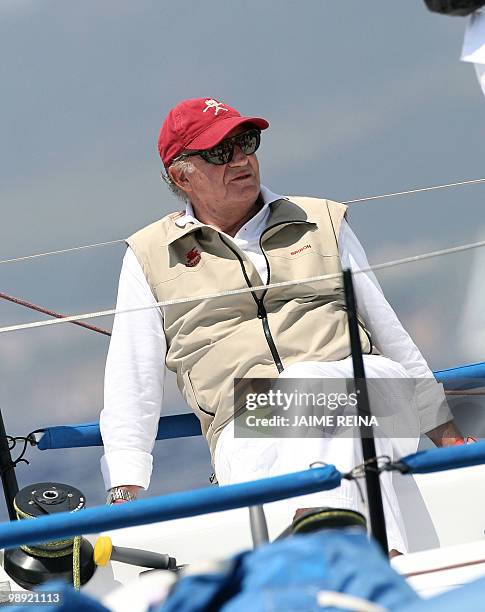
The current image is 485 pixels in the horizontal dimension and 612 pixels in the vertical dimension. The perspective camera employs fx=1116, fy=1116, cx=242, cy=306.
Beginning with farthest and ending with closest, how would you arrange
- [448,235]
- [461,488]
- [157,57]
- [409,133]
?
[157,57] < [409,133] < [448,235] < [461,488]

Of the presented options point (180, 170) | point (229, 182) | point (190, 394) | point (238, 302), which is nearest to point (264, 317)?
point (238, 302)

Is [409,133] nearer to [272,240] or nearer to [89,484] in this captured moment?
[272,240]

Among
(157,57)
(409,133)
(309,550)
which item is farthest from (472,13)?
(157,57)

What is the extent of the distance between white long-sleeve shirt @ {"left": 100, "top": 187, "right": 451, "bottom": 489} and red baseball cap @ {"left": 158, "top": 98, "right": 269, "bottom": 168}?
0.58ft

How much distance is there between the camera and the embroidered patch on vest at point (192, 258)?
246cm

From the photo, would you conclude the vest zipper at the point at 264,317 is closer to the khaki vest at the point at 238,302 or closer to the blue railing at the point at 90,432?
the khaki vest at the point at 238,302

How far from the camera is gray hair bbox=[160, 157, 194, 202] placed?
2568mm

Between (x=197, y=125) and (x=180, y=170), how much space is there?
0.38ft

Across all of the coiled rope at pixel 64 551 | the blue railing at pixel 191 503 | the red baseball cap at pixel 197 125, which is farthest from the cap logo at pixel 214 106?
the blue railing at pixel 191 503

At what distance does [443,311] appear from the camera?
265cm

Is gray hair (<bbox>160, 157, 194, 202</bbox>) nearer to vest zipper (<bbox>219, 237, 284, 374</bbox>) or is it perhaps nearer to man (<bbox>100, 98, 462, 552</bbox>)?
man (<bbox>100, 98, 462, 552</bbox>)

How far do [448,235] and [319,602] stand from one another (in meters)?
2.25

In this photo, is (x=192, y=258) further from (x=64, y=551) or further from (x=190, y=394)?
(x=64, y=551)

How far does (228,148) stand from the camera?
8.28ft
